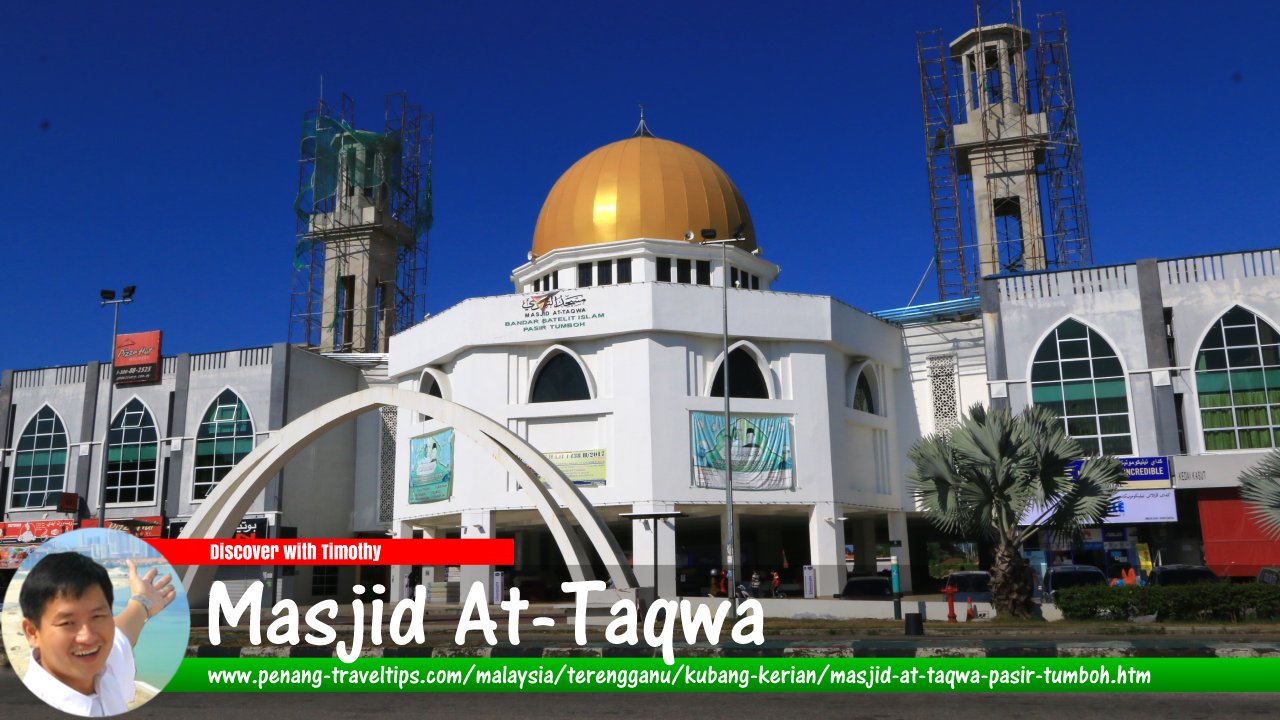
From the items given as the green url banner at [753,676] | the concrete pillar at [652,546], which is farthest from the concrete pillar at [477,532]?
the green url banner at [753,676]

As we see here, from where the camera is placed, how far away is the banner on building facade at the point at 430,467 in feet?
116

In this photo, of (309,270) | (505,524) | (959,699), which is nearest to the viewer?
(959,699)

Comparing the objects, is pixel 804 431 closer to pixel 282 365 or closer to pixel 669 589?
pixel 669 589

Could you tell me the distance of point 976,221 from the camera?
148 ft

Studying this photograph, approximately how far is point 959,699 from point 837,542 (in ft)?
76.4

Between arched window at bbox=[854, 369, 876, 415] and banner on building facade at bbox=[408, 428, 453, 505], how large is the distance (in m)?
14.5

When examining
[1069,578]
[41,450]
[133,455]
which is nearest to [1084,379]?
[1069,578]

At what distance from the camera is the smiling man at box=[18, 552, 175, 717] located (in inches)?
203

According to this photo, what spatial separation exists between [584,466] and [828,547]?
8244 mm

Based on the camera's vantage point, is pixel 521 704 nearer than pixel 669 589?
Yes

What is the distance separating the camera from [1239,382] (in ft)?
103

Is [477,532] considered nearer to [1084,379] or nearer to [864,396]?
[864,396]

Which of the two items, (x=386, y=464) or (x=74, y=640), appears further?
(x=386, y=464)

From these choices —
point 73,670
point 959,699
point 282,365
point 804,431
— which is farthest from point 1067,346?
point 73,670
